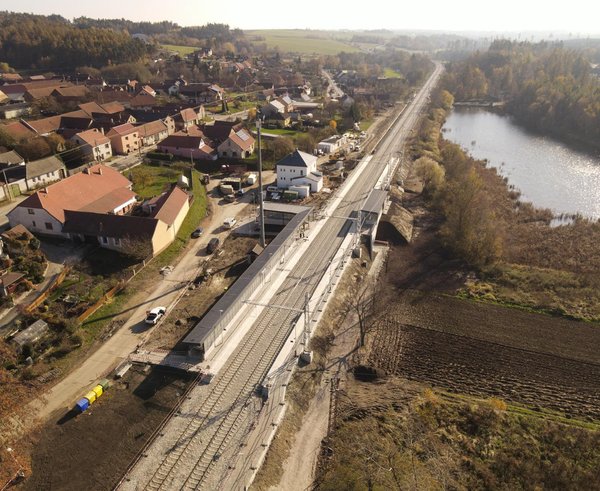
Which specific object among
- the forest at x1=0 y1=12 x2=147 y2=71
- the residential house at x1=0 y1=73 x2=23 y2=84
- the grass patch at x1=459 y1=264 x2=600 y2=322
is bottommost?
the grass patch at x1=459 y1=264 x2=600 y2=322

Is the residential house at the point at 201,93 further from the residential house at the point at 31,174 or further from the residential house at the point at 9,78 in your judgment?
the residential house at the point at 31,174

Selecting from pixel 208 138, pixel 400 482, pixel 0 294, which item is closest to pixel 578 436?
pixel 400 482

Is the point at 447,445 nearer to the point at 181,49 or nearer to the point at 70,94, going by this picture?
the point at 70,94

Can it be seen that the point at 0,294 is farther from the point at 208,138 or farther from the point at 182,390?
the point at 208,138

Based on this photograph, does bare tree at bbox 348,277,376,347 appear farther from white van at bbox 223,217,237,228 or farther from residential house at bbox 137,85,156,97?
residential house at bbox 137,85,156,97

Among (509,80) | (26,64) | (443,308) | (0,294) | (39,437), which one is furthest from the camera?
(509,80)

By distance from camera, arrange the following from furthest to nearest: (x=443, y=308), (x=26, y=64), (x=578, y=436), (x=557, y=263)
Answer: (x=26, y=64), (x=557, y=263), (x=443, y=308), (x=578, y=436)

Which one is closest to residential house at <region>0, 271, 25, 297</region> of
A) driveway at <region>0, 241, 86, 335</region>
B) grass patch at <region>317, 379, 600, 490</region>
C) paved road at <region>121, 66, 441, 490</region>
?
driveway at <region>0, 241, 86, 335</region>

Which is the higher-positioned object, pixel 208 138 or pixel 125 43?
pixel 125 43
